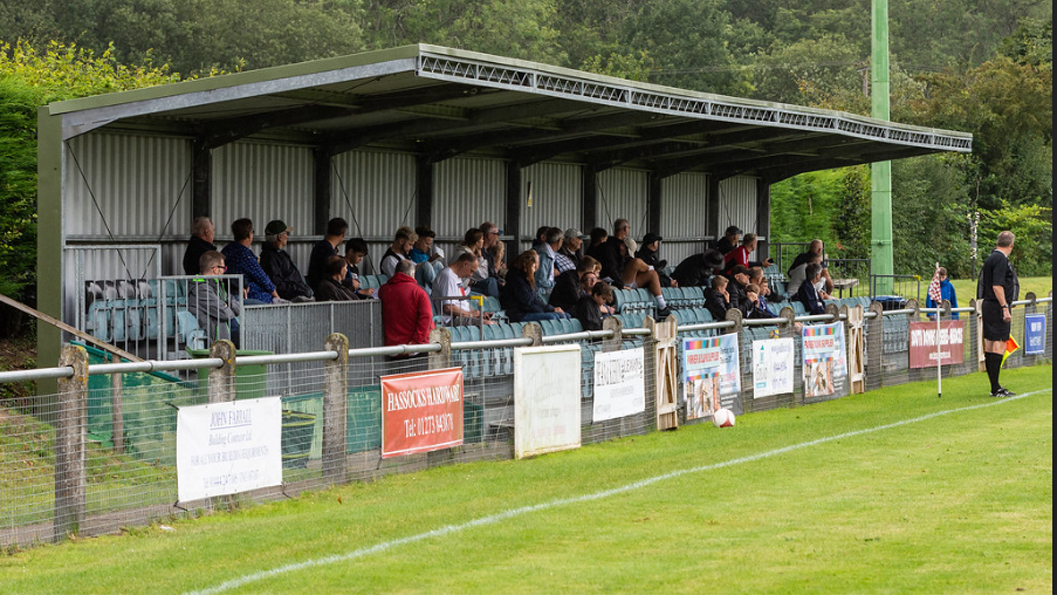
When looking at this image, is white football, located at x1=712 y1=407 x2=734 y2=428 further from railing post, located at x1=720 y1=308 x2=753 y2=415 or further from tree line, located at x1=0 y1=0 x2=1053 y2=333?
tree line, located at x1=0 y1=0 x2=1053 y2=333

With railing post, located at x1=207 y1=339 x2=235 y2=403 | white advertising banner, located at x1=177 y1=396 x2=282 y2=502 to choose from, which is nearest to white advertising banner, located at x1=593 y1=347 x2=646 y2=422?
white advertising banner, located at x1=177 y1=396 x2=282 y2=502

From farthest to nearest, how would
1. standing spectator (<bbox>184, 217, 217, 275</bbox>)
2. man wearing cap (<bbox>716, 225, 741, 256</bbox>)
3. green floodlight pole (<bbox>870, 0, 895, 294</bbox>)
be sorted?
green floodlight pole (<bbox>870, 0, 895, 294</bbox>)
man wearing cap (<bbox>716, 225, 741, 256</bbox>)
standing spectator (<bbox>184, 217, 217, 275</bbox>)

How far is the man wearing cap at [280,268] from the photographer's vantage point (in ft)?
49.4

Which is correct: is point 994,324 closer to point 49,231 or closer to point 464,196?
point 464,196

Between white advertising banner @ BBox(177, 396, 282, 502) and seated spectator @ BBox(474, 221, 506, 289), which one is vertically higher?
seated spectator @ BBox(474, 221, 506, 289)

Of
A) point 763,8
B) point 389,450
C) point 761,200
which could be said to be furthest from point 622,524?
point 763,8

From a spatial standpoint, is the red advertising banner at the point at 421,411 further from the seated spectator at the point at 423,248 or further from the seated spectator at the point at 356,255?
the seated spectator at the point at 423,248

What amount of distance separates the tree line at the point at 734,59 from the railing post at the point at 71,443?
28.1 ft

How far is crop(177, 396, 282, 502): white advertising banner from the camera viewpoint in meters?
9.16

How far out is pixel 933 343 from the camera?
20.2 metres

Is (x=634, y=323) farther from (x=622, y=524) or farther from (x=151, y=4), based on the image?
(x=151, y=4)

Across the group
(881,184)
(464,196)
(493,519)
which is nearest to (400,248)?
(464,196)

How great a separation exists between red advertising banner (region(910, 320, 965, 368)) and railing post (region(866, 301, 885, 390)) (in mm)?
802

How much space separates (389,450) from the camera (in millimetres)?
10984
